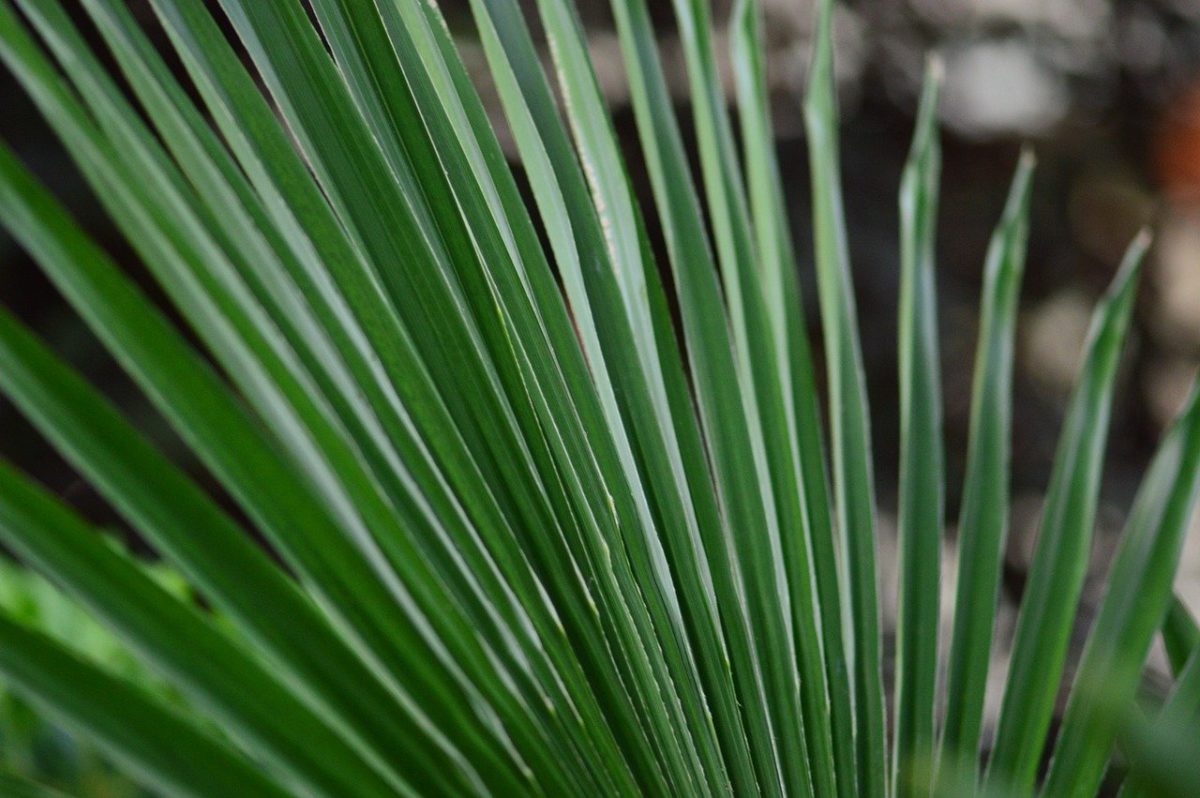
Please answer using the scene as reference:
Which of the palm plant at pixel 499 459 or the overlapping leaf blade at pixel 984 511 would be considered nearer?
the palm plant at pixel 499 459

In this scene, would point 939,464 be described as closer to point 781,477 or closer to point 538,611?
point 781,477

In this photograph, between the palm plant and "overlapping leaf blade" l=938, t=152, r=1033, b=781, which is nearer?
the palm plant

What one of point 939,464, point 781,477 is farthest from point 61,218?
point 939,464

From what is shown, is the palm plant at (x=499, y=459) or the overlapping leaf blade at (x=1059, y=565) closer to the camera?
the palm plant at (x=499, y=459)

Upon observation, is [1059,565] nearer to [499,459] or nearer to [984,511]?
[984,511]

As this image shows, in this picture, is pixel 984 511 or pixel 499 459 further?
pixel 984 511

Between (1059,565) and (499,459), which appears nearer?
(499,459)

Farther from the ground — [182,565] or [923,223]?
[923,223]

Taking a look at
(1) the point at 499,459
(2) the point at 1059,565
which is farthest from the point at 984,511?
(1) the point at 499,459
